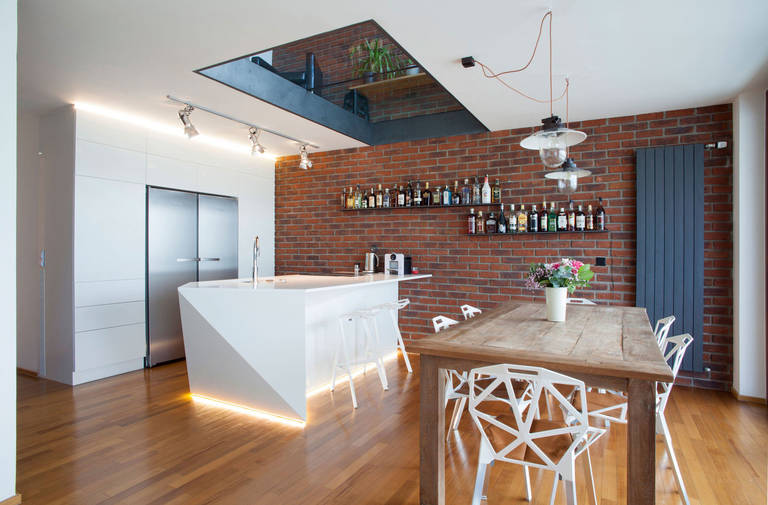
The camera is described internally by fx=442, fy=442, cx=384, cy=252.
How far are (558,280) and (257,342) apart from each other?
204cm

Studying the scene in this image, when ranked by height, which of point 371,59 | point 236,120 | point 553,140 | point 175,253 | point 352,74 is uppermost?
point 371,59

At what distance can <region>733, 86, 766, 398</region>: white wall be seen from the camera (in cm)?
347

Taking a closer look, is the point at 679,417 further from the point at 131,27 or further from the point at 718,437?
the point at 131,27

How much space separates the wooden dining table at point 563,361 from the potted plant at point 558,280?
0.32ft

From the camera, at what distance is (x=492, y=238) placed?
4.58 m

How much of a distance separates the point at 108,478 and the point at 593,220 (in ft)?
13.5

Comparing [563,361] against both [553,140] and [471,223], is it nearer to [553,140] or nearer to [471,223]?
[553,140]

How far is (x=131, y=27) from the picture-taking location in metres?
2.47

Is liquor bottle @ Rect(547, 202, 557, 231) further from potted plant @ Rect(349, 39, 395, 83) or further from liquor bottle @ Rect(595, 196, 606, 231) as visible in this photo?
potted plant @ Rect(349, 39, 395, 83)

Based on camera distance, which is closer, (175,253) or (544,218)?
(544,218)

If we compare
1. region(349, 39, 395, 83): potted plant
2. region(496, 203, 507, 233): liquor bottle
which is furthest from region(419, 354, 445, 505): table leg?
region(349, 39, 395, 83): potted plant

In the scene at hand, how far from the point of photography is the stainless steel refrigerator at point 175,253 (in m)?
4.38
